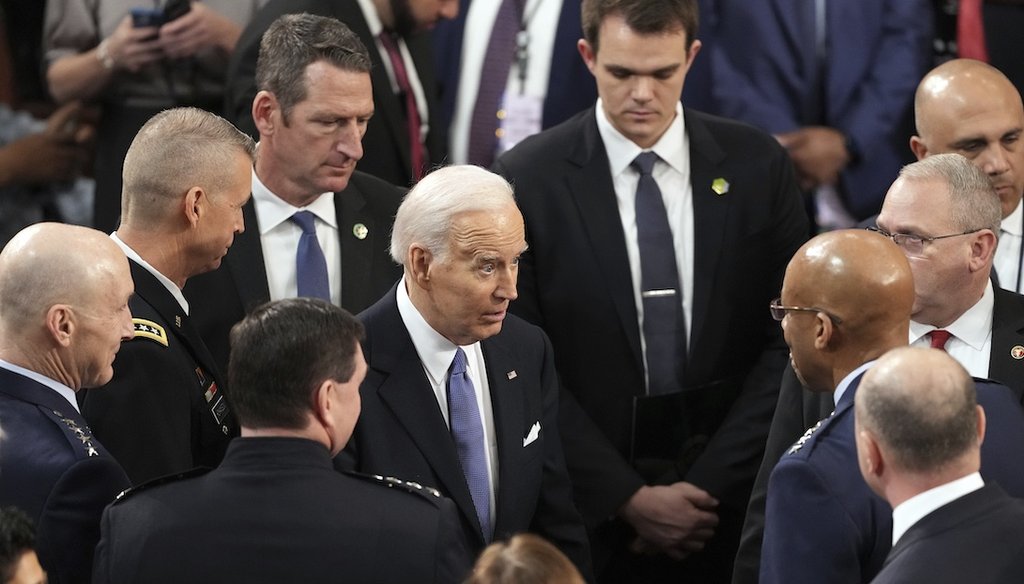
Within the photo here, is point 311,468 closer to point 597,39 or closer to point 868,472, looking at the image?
point 868,472

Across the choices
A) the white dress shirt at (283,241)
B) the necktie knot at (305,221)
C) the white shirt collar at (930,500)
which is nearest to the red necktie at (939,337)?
the white shirt collar at (930,500)

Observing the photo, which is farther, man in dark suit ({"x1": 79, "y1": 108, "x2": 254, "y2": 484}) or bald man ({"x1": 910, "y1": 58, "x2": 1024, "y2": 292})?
bald man ({"x1": 910, "y1": 58, "x2": 1024, "y2": 292})

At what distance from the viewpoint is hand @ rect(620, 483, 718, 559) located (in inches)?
179

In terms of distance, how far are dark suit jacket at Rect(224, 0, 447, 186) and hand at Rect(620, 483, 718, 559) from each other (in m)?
1.52

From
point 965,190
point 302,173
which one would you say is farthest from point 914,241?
point 302,173

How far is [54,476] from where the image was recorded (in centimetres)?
311

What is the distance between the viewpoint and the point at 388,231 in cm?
458

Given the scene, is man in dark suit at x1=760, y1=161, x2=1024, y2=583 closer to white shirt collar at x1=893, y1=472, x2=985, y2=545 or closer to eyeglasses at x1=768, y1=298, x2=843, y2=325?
eyeglasses at x1=768, y1=298, x2=843, y2=325

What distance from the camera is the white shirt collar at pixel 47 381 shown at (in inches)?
129

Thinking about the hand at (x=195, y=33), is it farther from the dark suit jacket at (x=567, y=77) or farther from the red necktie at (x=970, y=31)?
the red necktie at (x=970, y=31)

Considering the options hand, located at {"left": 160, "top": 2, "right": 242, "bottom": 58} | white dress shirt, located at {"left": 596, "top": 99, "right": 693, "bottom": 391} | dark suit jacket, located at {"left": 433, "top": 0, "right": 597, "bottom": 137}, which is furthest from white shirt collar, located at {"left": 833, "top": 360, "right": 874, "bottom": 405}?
hand, located at {"left": 160, "top": 2, "right": 242, "bottom": 58}

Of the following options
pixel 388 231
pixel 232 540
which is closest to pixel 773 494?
pixel 232 540

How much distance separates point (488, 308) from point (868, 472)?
1.15 meters

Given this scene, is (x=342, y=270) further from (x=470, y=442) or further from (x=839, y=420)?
(x=839, y=420)
